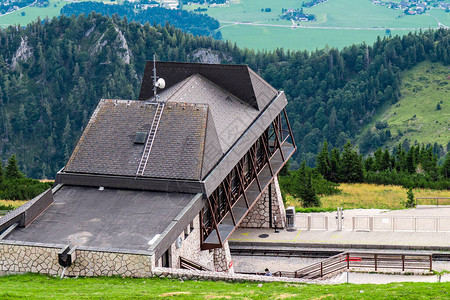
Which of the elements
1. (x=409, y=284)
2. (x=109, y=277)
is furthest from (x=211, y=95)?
(x=409, y=284)

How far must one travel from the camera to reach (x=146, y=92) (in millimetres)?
43781

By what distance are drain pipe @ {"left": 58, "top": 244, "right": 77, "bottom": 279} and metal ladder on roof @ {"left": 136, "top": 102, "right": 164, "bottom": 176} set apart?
6.30 metres

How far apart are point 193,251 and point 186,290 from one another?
674cm

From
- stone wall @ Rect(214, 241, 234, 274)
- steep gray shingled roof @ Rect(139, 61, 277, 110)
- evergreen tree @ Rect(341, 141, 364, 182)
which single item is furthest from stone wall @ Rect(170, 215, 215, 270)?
evergreen tree @ Rect(341, 141, 364, 182)

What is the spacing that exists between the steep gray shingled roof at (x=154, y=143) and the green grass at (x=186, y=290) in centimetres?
690

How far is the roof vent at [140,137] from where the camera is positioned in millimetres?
35312

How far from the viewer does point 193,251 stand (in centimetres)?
3353

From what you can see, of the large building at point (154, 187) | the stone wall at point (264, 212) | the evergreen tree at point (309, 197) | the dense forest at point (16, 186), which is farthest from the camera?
the dense forest at point (16, 186)

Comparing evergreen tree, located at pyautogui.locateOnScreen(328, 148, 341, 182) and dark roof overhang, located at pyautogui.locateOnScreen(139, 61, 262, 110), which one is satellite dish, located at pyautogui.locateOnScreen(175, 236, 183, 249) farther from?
evergreen tree, located at pyautogui.locateOnScreen(328, 148, 341, 182)

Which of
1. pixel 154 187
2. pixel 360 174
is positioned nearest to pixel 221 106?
pixel 154 187

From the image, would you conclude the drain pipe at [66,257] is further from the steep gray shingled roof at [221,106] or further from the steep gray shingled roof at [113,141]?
the steep gray shingled roof at [221,106]

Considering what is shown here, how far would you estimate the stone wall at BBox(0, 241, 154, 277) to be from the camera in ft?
93.3

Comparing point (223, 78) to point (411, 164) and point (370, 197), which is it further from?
point (411, 164)

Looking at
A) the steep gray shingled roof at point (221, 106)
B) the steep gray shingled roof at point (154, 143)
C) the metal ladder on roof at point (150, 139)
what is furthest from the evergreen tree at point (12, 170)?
the metal ladder on roof at point (150, 139)
